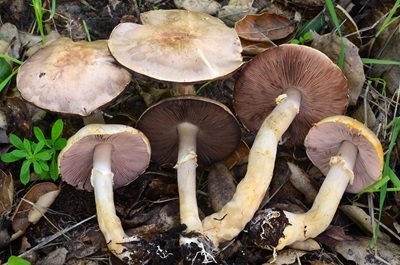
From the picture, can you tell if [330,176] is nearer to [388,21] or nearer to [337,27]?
[337,27]

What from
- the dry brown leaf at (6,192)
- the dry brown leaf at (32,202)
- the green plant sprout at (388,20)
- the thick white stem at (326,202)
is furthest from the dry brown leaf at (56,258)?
the green plant sprout at (388,20)

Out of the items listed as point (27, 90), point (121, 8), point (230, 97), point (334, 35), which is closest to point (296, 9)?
point (334, 35)

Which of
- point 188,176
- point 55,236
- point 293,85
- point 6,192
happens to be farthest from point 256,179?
point 6,192

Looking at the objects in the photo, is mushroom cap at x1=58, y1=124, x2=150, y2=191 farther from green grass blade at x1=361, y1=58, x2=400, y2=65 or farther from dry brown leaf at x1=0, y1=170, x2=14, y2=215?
green grass blade at x1=361, y1=58, x2=400, y2=65

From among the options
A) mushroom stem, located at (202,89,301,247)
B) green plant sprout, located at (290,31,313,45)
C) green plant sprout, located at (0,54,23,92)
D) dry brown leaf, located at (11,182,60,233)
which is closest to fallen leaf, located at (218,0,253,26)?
green plant sprout, located at (290,31,313,45)

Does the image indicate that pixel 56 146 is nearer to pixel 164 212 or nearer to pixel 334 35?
pixel 164 212

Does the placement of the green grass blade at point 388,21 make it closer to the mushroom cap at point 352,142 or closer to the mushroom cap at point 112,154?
the mushroom cap at point 352,142
